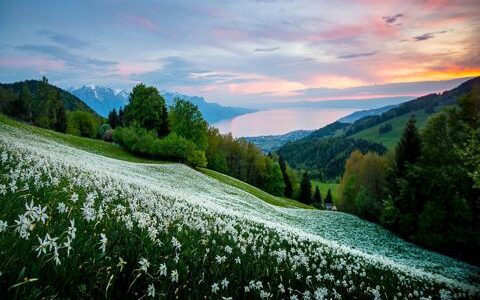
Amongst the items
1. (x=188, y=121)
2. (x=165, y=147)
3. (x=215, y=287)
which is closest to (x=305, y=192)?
(x=188, y=121)

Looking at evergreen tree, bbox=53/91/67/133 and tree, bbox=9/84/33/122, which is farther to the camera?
tree, bbox=9/84/33/122

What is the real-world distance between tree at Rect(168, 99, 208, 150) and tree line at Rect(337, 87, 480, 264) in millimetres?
45174

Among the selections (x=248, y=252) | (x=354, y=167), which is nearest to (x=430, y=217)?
(x=248, y=252)

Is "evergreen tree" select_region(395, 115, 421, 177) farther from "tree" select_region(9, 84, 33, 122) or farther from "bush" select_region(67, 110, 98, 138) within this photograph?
"bush" select_region(67, 110, 98, 138)

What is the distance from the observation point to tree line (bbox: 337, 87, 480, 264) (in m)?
40.2

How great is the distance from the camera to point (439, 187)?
43844mm

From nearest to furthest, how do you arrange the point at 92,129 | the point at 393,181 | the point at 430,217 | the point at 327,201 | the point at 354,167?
the point at 430,217
the point at 393,181
the point at 354,167
the point at 92,129
the point at 327,201

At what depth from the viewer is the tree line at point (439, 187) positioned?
40.2m

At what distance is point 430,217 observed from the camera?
4312 cm

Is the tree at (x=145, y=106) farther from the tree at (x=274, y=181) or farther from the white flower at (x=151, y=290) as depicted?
the white flower at (x=151, y=290)

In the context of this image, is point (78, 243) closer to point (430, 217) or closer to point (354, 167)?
point (430, 217)

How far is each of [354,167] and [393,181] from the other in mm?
47449

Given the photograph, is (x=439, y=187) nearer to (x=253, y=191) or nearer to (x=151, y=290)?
(x=253, y=191)

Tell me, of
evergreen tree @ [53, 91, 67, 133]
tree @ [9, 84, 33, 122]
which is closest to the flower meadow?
evergreen tree @ [53, 91, 67, 133]
